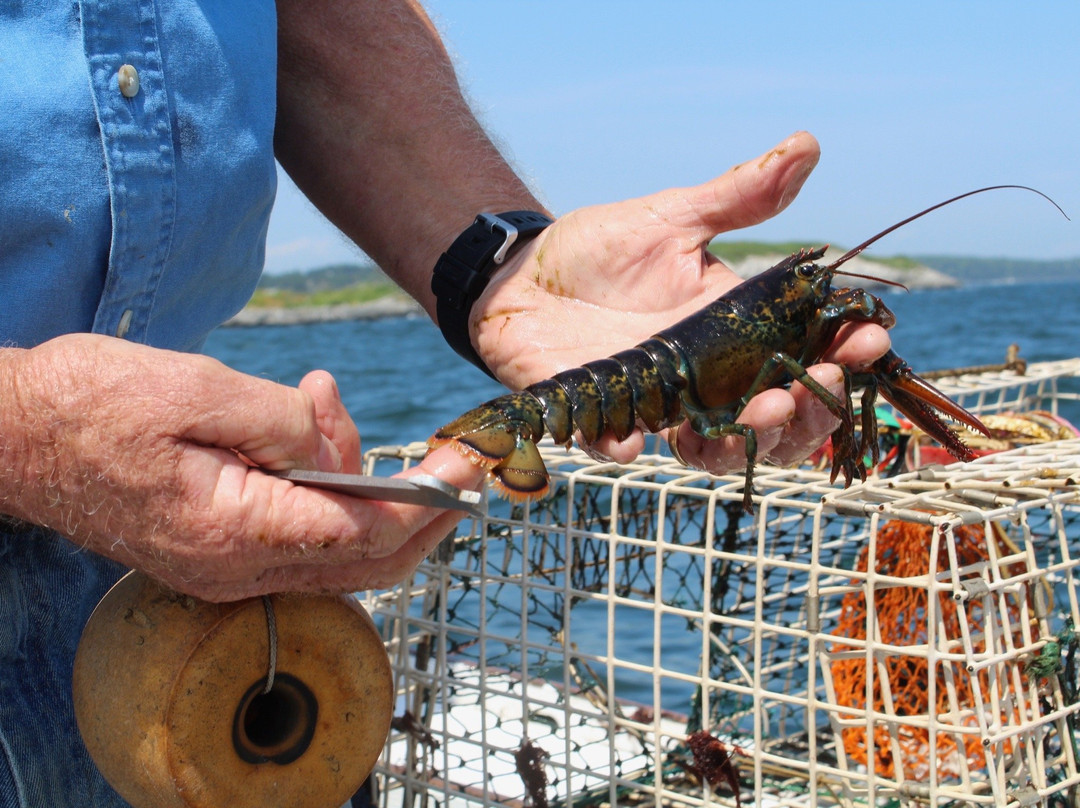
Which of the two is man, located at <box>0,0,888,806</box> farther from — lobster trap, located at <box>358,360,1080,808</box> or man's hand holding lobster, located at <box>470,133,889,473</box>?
lobster trap, located at <box>358,360,1080,808</box>

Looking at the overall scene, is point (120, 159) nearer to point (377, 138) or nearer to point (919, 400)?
point (377, 138)

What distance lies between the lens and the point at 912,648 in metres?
2.29

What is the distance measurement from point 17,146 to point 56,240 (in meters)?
0.17

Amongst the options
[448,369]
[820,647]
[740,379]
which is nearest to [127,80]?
[740,379]

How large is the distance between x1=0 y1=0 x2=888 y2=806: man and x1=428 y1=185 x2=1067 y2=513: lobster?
100 mm

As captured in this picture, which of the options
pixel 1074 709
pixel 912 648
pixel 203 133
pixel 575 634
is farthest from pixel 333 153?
pixel 575 634

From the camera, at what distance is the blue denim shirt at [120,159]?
1.75 meters

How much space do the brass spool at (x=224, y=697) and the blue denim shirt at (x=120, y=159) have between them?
0.55m

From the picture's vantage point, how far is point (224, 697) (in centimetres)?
183

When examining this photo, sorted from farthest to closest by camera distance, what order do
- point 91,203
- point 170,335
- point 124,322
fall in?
point 170,335, point 124,322, point 91,203

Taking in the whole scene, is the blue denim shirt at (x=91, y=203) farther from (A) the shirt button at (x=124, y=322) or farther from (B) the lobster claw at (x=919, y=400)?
(B) the lobster claw at (x=919, y=400)

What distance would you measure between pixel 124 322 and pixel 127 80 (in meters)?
0.45

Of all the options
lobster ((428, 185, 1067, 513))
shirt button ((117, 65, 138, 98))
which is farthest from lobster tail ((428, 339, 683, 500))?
shirt button ((117, 65, 138, 98))

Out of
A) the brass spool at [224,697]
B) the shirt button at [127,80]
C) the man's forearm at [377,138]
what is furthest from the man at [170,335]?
the man's forearm at [377,138]
